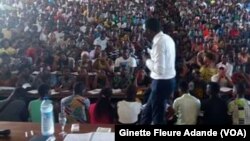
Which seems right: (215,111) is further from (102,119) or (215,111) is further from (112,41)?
(112,41)

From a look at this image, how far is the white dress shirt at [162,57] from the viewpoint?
9.59ft

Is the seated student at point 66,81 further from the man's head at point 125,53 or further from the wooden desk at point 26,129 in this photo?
the wooden desk at point 26,129

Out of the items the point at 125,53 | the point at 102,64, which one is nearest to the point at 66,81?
the point at 102,64

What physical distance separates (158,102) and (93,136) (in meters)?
1.40

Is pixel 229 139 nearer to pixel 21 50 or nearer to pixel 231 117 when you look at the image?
pixel 231 117

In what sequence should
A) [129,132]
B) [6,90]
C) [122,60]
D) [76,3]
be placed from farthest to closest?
[76,3] → [122,60] → [6,90] → [129,132]

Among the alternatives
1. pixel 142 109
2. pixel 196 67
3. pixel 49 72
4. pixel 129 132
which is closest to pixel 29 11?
pixel 49 72

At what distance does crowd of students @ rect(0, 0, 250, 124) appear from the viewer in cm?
466

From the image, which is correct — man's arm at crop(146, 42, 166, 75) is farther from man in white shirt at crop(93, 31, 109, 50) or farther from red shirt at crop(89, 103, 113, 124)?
man in white shirt at crop(93, 31, 109, 50)

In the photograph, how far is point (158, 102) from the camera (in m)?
3.11

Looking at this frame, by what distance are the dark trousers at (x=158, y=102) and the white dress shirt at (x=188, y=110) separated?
0.37ft

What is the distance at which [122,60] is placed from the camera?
17.0 feet

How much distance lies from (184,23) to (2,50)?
247cm

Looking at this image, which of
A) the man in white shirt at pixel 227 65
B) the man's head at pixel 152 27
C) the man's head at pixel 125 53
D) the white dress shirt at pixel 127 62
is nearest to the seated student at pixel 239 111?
the man's head at pixel 152 27
